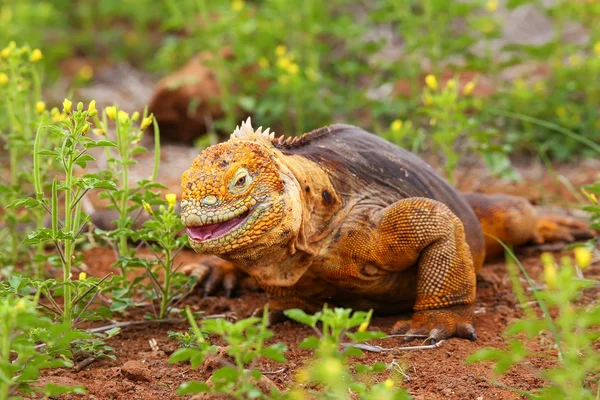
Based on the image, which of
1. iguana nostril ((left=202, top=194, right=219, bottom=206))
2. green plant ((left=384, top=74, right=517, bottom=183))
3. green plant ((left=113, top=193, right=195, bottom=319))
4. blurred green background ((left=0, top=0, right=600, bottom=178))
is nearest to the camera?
iguana nostril ((left=202, top=194, right=219, bottom=206))

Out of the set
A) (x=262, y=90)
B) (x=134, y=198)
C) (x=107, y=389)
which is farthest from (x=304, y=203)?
(x=262, y=90)

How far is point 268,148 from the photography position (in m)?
4.84

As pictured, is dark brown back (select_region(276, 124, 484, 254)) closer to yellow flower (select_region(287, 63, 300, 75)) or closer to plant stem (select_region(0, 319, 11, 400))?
plant stem (select_region(0, 319, 11, 400))

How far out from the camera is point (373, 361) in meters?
4.61

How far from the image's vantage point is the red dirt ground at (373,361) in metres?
4.23

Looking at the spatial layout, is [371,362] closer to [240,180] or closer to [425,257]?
[425,257]

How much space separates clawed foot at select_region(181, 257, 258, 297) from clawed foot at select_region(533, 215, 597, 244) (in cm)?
243

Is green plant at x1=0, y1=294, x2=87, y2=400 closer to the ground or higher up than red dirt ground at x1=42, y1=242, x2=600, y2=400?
higher up

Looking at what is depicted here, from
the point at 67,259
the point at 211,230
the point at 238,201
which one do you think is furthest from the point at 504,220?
the point at 67,259

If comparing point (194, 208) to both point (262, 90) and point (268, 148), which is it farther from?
point (262, 90)

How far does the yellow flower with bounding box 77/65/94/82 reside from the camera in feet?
41.9

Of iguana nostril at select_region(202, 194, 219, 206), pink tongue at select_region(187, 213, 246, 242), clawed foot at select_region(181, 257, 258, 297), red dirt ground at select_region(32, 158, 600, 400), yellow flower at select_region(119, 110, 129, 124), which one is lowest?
clawed foot at select_region(181, 257, 258, 297)

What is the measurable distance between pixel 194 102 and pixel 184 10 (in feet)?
5.82

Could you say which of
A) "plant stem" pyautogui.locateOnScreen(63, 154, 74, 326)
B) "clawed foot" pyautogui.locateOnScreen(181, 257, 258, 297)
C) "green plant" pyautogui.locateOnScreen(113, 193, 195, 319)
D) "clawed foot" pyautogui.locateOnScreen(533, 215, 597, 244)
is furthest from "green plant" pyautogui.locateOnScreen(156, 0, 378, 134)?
"plant stem" pyautogui.locateOnScreen(63, 154, 74, 326)
